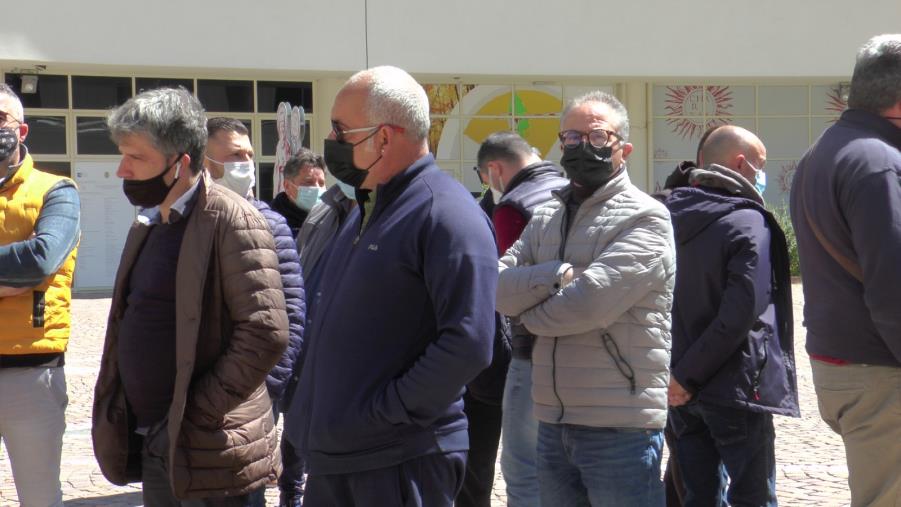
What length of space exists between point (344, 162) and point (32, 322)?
1.90 meters

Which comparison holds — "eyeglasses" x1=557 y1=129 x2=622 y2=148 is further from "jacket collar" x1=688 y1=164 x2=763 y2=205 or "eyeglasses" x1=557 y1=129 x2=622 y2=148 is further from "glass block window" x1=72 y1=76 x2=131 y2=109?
"glass block window" x1=72 y1=76 x2=131 y2=109

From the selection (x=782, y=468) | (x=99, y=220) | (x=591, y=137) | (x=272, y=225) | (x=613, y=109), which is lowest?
(x=782, y=468)

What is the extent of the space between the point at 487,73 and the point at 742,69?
215 inches

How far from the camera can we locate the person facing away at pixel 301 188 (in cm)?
721

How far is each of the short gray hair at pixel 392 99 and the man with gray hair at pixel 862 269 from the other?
147cm

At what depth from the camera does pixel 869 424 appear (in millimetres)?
3900

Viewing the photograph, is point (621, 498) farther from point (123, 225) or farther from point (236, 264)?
point (123, 225)

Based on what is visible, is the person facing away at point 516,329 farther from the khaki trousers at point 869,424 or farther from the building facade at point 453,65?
the building facade at point 453,65

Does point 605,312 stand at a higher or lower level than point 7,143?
lower

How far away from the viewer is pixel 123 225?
2208cm

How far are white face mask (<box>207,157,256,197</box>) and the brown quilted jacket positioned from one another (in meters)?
1.40

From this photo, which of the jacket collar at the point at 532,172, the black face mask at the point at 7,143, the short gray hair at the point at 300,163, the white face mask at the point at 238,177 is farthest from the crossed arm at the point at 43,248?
the short gray hair at the point at 300,163

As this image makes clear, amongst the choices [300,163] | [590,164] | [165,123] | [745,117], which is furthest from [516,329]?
[745,117]

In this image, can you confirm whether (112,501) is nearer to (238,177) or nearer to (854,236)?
(238,177)
